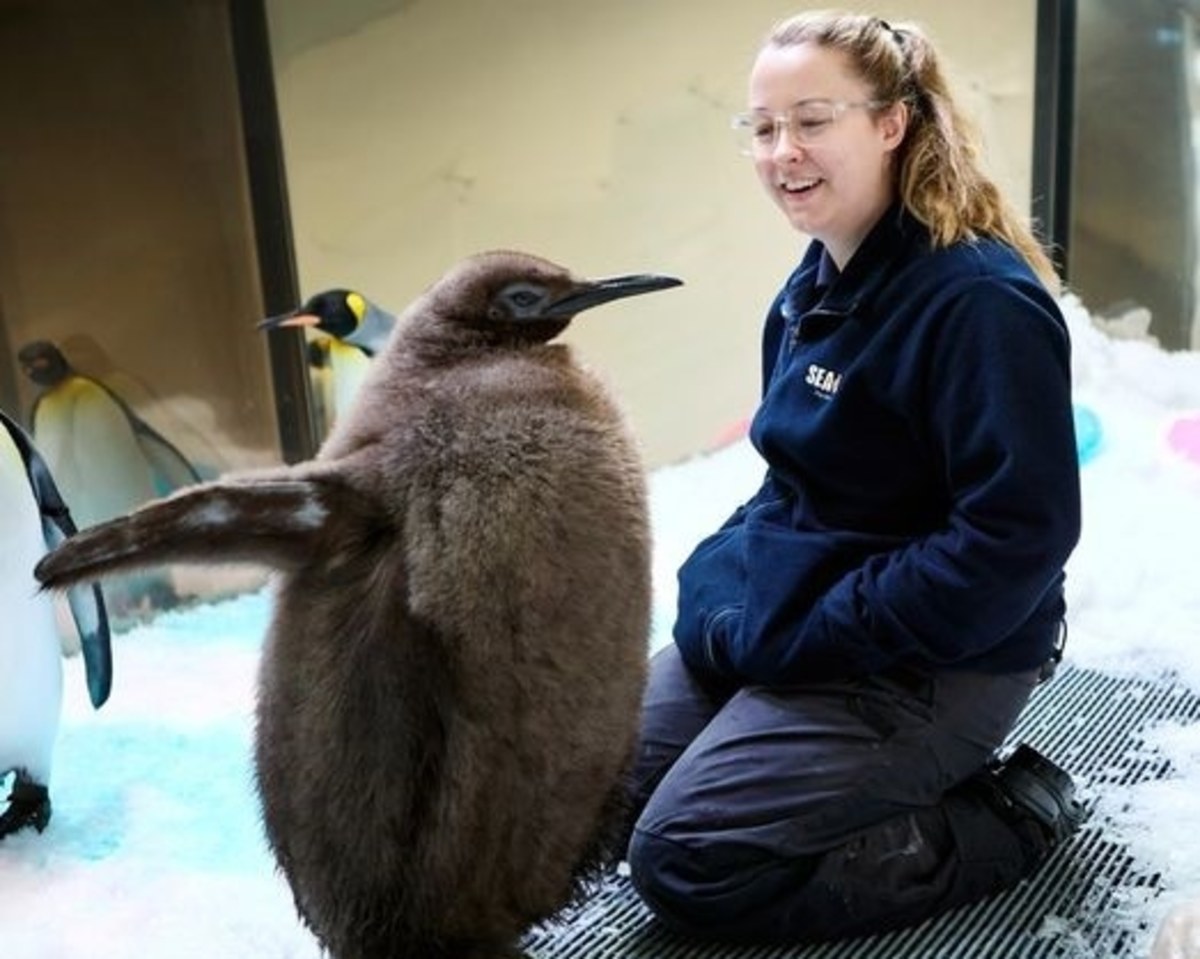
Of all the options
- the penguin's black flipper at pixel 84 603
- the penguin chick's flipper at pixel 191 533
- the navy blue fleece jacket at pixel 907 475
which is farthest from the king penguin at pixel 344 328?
the penguin chick's flipper at pixel 191 533

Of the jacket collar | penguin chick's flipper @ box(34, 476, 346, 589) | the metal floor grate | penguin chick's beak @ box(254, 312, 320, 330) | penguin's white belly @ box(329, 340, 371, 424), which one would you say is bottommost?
the metal floor grate

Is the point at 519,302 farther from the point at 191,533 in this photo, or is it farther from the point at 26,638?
the point at 26,638

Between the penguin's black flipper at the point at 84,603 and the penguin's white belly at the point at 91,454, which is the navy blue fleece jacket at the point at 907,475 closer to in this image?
the penguin's black flipper at the point at 84,603

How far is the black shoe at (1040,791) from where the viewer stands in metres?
1.32

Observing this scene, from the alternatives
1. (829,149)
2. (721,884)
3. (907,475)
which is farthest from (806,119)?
(721,884)

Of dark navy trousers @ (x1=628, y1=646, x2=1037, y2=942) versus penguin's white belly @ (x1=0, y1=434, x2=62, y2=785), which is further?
penguin's white belly @ (x1=0, y1=434, x2=62, y2=785)

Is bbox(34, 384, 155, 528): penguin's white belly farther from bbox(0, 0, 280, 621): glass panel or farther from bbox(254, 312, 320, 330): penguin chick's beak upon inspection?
bbox(254, 312, 320, 330): penguin chick's beak

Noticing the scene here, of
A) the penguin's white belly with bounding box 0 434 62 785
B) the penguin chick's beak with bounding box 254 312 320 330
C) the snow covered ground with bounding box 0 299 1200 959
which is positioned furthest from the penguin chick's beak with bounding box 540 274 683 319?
the penguin chick's beak with bounding box 254 312 320 330

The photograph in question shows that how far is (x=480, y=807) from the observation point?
0.93 m

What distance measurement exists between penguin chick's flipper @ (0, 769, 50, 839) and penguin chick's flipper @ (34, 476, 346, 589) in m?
0.74

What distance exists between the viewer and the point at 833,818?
4.00ft

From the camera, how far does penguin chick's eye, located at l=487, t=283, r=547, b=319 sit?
0.98 meters

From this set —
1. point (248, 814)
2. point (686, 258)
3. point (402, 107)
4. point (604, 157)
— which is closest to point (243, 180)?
point (402, 107)

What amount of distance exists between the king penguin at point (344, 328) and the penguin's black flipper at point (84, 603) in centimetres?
69
